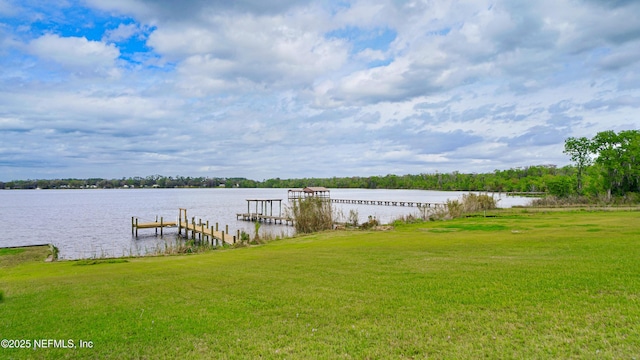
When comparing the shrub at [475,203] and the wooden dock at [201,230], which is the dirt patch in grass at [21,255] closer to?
the wooden dock at [201,230]

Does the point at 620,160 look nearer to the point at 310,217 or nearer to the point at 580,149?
the point at 580,149

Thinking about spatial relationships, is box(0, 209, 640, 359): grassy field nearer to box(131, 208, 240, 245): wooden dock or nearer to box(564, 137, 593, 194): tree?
box(131, 208, 240, 245): wooden dock

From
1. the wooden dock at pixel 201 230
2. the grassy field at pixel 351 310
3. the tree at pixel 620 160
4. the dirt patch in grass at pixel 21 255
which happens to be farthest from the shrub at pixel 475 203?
the dirt patch in grass at pixel 21 255

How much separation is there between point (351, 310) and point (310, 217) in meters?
23.6

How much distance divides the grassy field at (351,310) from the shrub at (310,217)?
18.4 metres

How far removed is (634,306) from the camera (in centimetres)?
686

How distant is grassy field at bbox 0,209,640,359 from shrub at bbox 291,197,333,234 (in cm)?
1843

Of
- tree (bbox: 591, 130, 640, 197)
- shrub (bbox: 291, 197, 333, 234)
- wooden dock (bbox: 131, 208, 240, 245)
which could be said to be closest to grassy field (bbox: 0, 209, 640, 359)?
shrub (bbox: 291, 197, 333, 234)

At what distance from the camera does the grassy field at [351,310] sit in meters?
5.78

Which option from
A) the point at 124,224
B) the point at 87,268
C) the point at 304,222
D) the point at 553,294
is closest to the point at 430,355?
the point at 553,294

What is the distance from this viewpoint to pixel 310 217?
3112cm

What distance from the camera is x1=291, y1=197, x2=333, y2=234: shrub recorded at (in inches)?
1224

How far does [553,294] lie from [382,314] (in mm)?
3687

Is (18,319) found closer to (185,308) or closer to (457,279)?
(185,308)
